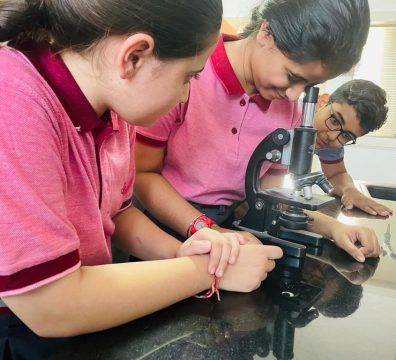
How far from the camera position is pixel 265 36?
2.76 feet

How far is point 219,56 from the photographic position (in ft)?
3.17

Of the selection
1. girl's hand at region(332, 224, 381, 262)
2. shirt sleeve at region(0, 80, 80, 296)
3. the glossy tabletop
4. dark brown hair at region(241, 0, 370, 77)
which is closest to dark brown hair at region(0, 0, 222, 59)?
shirt sleeve at region(0, 80, 80, 296)

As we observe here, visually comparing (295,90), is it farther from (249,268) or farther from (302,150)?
(249,268)

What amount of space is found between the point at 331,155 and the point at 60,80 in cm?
135

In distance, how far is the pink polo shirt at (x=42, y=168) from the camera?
1.44ft

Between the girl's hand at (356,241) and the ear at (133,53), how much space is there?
64 cm

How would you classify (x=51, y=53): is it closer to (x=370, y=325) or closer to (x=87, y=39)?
(x=87, y=39)

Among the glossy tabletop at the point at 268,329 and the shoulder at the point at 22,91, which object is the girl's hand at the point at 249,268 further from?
the shoulder at the point at 22,91

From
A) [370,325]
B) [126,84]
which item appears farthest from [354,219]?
[126,84]

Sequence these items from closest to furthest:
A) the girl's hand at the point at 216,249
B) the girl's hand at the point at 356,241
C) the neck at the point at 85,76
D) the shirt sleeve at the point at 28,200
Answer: the shirt sleeve at the point at 28,200, the neck at the point at 85,76, the girl's hand at the point at 216,249, the girl's hand at the point at 356,241

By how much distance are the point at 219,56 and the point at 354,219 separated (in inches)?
26.9

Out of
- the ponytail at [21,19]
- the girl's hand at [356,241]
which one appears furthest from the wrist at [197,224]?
the ponytail at [21,19]

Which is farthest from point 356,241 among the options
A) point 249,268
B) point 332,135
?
point 332,135

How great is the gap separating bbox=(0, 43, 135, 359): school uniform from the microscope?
36cm
